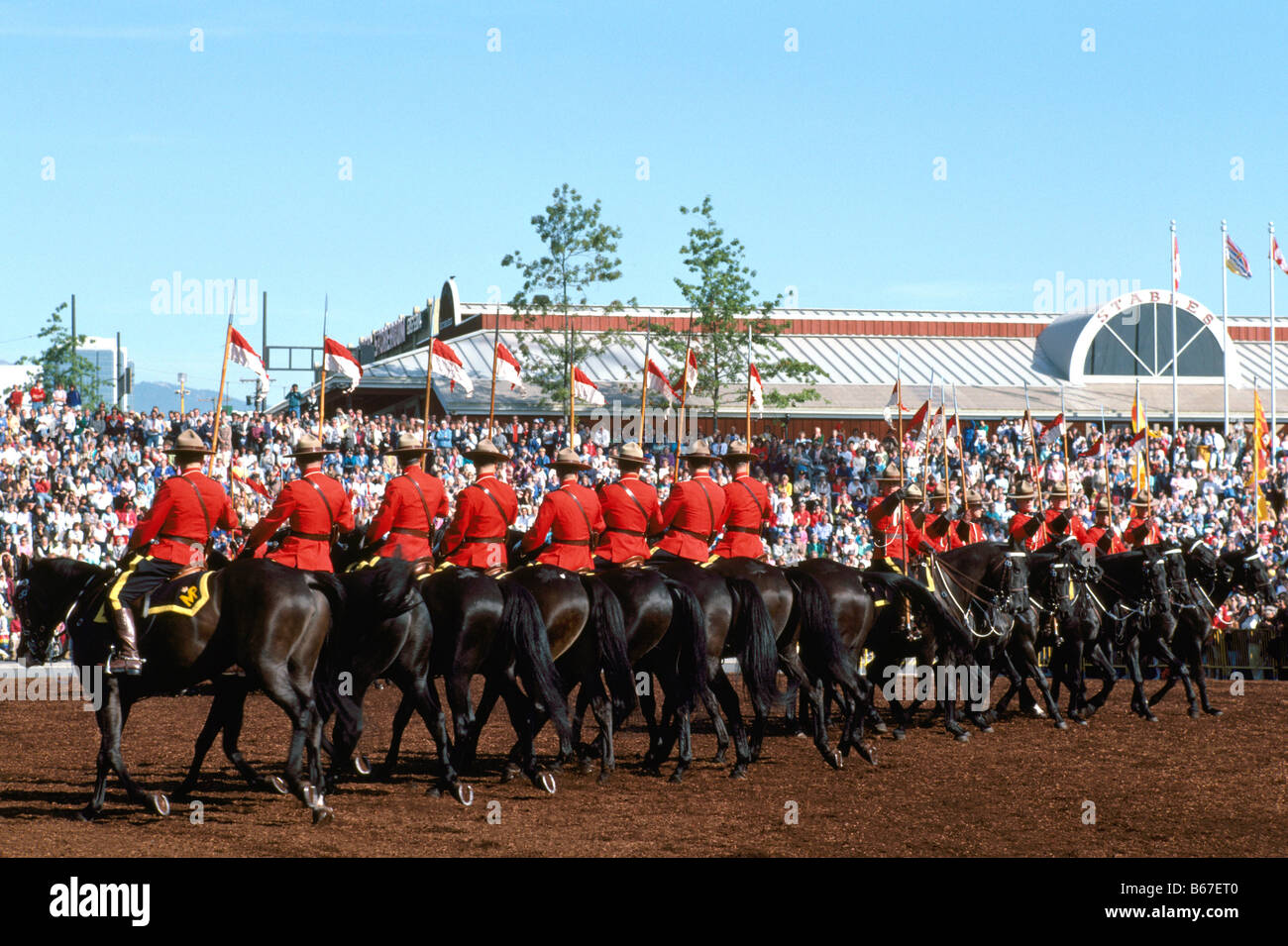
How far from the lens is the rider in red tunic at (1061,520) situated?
17625mm

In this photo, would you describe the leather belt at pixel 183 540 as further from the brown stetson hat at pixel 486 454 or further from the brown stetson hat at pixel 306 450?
the brown stetson hat at pixel 486 454

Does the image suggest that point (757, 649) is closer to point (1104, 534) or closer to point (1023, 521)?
point (1023, 521)

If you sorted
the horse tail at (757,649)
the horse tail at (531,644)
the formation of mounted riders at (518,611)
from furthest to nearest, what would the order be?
1. the horse tail at (757,649)
2. the horse tail at (531,644)
3. the formation of mounted riders at (518,611)

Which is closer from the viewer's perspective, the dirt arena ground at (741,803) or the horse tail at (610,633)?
the dirt arena ground at (741,803)

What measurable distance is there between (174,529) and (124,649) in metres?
1.07

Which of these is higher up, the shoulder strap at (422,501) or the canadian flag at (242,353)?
the canadian flag at (242,353)

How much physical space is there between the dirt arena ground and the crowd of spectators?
6.90 metres

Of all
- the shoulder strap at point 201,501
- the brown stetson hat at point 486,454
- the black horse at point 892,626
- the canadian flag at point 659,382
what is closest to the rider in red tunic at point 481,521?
the brown stetson hat at point 486,454

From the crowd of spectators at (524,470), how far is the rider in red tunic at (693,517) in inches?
289

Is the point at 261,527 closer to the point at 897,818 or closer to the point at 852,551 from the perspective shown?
the point at 897,818

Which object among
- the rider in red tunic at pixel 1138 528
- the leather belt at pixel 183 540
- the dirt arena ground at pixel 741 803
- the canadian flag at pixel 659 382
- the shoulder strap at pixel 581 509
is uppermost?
the canadian flag at pixel 659 382

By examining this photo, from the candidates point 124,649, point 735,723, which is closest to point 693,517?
point 735,723

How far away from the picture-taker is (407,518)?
39.0 feet

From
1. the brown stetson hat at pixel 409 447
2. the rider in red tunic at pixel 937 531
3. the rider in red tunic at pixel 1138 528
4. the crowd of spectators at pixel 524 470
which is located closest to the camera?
the brown stetson hat at pixel 409 447
